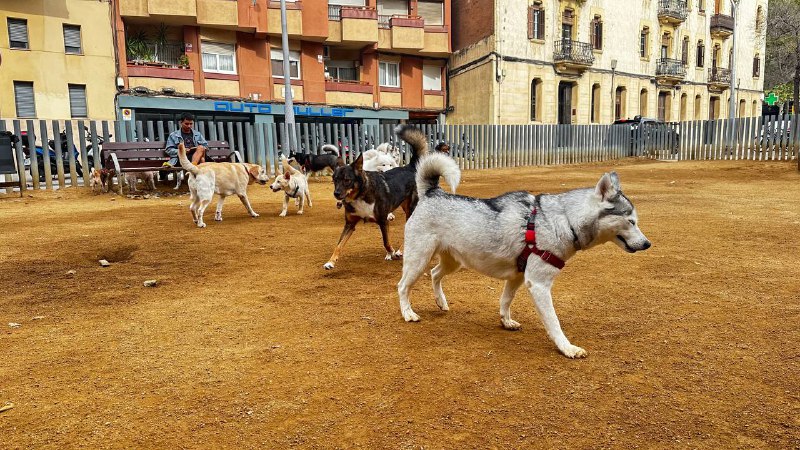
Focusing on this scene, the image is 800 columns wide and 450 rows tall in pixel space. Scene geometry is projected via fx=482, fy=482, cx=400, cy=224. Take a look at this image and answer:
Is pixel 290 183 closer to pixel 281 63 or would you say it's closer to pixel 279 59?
pixel 281 63

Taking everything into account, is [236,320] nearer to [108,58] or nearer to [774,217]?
[774,217]

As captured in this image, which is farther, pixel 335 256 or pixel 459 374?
pixel 335 256

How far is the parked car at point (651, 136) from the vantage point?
78.8ft

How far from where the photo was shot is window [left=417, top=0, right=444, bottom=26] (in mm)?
30283

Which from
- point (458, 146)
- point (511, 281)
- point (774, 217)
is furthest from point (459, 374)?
point (458, 146)

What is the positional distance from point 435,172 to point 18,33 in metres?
26.9

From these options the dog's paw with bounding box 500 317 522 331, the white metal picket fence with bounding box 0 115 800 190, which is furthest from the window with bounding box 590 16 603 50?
the dog's paw with bounding box 500 317 522 331

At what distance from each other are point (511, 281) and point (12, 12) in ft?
90.6

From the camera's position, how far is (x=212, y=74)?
24844 mm

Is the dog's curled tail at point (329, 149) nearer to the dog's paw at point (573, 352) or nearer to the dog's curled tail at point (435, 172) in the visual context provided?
the dog's curled tail at point (435, 172)

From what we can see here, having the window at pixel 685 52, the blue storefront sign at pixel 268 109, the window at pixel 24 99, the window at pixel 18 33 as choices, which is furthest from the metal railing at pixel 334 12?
the window at pixel 685 52

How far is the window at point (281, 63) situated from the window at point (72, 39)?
9068 mm

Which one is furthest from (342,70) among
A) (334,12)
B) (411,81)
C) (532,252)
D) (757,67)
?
(757,67)

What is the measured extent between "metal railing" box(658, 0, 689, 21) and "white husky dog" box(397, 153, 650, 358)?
129ft
